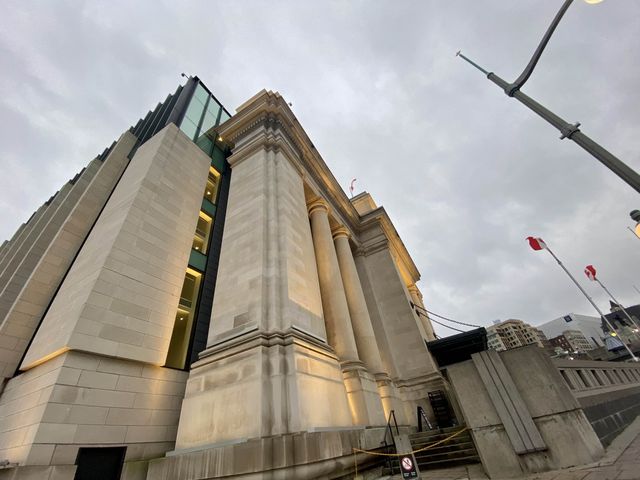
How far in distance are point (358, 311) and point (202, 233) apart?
10762mm

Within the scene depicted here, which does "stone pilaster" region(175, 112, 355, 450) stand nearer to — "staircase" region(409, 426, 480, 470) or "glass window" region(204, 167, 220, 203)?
"staircase" region(409, 426, 480, 470)

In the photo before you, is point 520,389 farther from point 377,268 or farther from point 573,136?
point 377,268

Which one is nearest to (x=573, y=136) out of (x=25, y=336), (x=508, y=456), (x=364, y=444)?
(x=508, y=456)

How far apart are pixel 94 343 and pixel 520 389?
12.6 metres

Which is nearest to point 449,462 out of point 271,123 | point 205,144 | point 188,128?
point 271,123

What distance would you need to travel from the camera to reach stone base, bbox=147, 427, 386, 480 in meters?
6.68

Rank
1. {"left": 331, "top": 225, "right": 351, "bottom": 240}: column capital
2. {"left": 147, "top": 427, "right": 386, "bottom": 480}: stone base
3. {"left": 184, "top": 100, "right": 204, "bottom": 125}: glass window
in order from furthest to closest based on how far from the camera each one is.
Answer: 1. {"left": 331, "top": 225, "right": 351, "bottom": 240}: column capital
2. {"left": 184, "top": 100, "right": 204, "bottom": 125}: glass window
3. {"left": 147, "top": 427, "right": 386, "bottom": 480}: stone base

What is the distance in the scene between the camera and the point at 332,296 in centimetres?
1606

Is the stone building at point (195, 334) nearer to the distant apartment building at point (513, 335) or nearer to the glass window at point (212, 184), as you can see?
the glass window at point (212, 184)

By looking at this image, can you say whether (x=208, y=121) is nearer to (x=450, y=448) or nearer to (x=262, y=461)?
(x=262, y=461)

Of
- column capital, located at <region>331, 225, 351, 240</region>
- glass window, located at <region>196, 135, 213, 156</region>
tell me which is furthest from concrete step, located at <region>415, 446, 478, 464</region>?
glass window, located at <region>196, 135, 213, 156</region>

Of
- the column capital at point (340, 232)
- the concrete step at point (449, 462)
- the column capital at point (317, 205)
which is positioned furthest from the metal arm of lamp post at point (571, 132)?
the column capital at point (340, 232)

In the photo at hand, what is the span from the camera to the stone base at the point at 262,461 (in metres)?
6.68

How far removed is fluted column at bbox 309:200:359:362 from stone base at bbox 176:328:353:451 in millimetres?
3906
